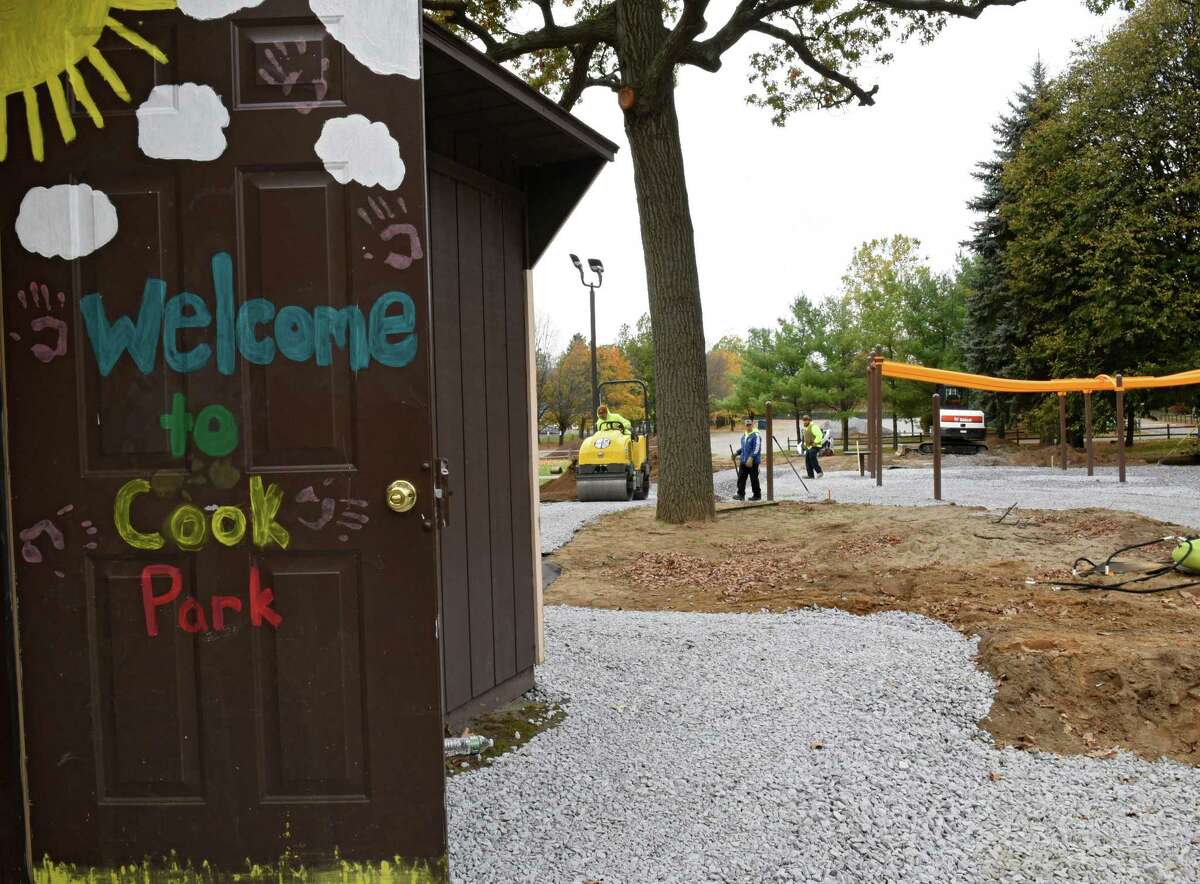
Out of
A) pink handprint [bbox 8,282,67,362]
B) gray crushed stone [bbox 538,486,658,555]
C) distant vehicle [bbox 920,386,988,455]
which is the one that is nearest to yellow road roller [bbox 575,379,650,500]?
gray crushed stone [bbox 538,486,658,555]

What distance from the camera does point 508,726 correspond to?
4.15m

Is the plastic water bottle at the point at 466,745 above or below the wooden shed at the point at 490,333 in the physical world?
below

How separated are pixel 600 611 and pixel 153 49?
493 cm

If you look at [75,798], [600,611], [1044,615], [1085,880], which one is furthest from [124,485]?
[1044,615]

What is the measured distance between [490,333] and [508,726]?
188cm

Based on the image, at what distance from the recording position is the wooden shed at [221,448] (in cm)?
254

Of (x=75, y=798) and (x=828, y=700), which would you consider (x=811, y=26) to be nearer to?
(x=828, y=700)

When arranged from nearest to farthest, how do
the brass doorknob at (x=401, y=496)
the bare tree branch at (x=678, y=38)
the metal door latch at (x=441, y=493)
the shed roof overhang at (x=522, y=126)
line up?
the brass doorknob at (x=401, y=496) < the metal door latch at (x=441, y=493) < the shed roof overhang at (x=522, y=126) < the bare tree branch at (x=678, y=38)

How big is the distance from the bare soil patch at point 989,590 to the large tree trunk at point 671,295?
0.67 metres

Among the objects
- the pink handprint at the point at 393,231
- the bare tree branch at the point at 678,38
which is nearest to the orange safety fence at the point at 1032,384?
the bare tree branch at the point at 678,38

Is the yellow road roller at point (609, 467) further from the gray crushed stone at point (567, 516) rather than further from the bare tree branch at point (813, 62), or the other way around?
the bare tree branch at point (813, 62)

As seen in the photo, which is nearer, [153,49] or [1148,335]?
[153,49]

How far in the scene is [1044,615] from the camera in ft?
19.9

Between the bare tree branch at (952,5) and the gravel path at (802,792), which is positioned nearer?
the gravel path at (802,792)
